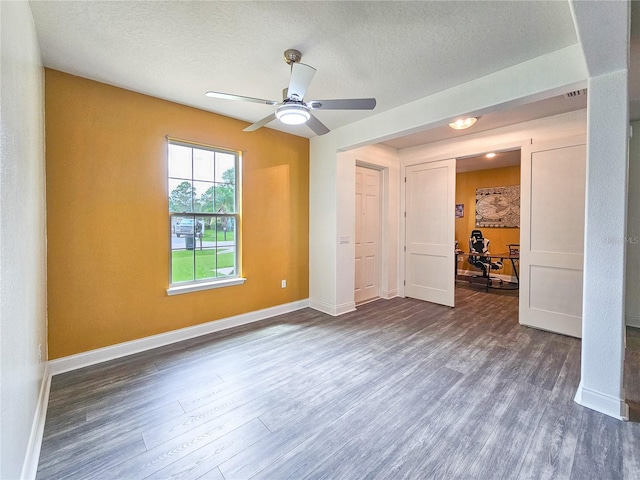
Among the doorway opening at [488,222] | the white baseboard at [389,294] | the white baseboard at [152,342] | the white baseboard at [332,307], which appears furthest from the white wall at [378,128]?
the doorway opening at [488,222]

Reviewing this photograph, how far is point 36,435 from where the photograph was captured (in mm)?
1699

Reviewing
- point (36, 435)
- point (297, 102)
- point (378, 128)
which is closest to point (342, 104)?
point (297, 102)

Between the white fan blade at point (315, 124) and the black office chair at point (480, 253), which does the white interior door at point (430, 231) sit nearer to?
the black office chair at point (480, 253)

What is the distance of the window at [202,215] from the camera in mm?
3217

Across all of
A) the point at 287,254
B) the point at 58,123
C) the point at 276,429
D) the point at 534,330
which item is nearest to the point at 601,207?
the point at 534,330

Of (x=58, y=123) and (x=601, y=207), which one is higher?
(x=58, y=123)

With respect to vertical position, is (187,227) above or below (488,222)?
below

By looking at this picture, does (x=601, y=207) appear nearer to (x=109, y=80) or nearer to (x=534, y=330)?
(x=534, y=330)

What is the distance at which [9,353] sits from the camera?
1224 millimetres

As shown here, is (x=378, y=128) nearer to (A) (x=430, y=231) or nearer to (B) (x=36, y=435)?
(A) (x=430, y=231)

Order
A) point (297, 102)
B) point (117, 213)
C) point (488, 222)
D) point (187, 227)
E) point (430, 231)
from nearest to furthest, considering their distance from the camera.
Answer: point (297, 102), point (117, 213), point (187, 227), point (430, 231), point (488, 222)

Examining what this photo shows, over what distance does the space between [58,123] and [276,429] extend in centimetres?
305

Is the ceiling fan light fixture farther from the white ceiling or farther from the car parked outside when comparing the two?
the car parked outside

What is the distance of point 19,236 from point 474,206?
7.84m
